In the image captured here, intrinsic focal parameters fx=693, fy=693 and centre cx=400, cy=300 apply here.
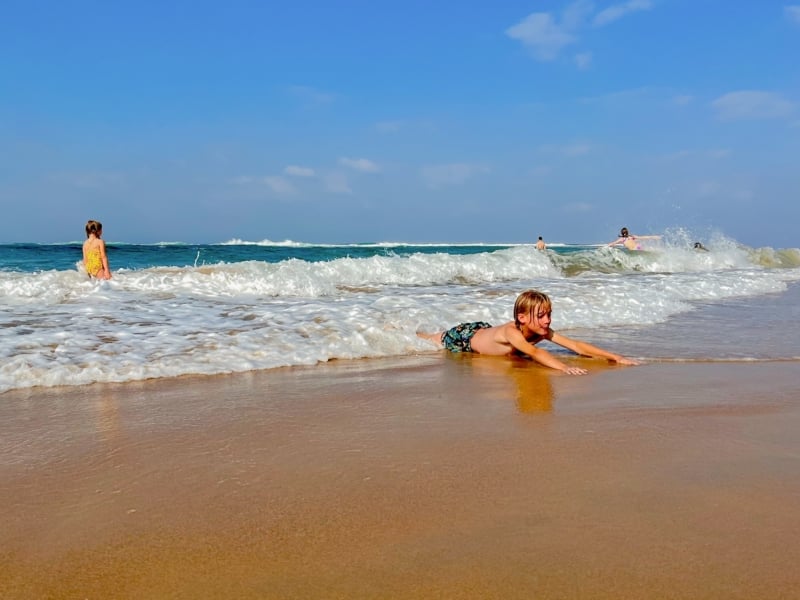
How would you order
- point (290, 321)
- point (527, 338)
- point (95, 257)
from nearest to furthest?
point (527, 338)
point (290, 321)
point (95, 257)

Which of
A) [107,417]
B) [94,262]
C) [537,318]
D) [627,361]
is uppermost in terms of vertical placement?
[94,262]

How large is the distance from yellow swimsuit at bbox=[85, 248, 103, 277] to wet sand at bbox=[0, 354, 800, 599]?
757 cm

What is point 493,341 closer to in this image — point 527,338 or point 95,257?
point 527,338

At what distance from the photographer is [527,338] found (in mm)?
5727

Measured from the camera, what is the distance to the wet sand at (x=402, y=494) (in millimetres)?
1757

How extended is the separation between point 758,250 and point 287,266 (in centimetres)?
2299

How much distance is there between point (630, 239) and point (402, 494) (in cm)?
2288

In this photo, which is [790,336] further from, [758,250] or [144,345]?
[758,250]

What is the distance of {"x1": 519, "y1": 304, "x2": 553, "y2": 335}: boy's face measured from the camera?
547 cm

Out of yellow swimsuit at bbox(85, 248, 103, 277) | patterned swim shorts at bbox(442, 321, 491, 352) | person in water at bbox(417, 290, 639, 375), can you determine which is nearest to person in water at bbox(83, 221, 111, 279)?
yellow swimsuit at bbox(85, 248, 103, 277)

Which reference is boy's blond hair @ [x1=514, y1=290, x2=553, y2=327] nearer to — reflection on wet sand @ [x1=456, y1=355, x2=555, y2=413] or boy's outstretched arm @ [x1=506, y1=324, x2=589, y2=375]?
boy's outstretched arm @ [x1=506, y1=324, x2=589, y2=375]

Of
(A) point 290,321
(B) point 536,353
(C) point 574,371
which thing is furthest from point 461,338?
(A) point 290,321

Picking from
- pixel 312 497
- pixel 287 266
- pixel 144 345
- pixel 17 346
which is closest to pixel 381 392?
Result: pixel 312 497

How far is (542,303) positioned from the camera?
17.9ft
